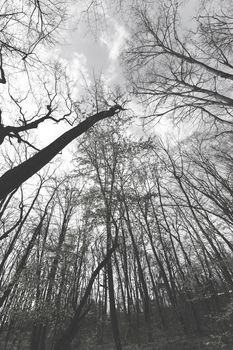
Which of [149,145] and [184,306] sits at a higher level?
[149,145]

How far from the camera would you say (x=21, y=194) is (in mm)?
11156

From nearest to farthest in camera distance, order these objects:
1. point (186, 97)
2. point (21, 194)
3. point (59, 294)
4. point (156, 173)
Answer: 1. point (186, 97)
2. point (21, 194)
3. point (59, 294)
4. point (156, 173)

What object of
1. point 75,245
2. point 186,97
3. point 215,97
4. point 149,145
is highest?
point 149,145

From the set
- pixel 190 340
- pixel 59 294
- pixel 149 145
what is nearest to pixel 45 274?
pixel 59 294

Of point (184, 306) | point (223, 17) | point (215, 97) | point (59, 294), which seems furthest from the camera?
point (184, 306)

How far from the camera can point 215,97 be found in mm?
5875

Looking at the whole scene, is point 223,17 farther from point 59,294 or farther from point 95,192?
point 59,294

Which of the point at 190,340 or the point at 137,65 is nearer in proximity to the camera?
the point at 137,65

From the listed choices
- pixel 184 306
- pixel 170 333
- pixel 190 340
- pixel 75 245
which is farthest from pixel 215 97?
pixel 184 306

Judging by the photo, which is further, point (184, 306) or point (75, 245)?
point (184, 306)

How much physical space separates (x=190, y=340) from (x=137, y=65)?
16994mm

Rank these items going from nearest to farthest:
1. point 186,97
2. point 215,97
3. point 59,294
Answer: point 215,97 → point 186,97 → point 59,294

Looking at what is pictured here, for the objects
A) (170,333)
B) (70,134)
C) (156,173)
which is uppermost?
(156,173)

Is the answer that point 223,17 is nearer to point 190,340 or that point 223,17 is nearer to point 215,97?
point 215,97
